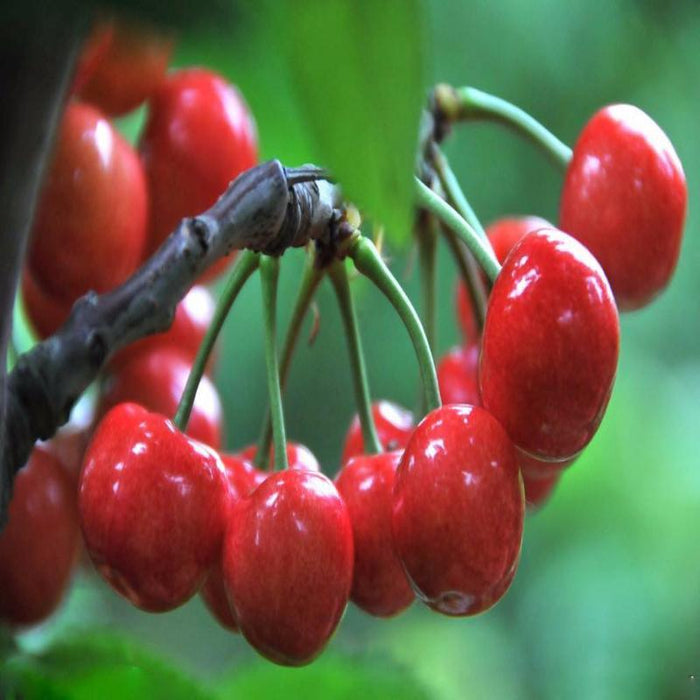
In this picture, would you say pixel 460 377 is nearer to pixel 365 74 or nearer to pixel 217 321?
pixel 217 321

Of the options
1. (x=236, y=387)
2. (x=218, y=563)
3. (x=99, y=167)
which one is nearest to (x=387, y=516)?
(x=218, y=563)

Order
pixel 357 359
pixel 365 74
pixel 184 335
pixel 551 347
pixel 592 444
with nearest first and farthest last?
pixel 365 74, pixel 551 347, pixel 357 359, pixel 184 335, pixel 592 444

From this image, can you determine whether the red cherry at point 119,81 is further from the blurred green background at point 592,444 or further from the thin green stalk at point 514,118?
the blurred green background at point 592,444

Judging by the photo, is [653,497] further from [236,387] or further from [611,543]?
[236,387]

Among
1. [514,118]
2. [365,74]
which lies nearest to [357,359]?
[514,118]

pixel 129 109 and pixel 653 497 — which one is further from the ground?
pixel 129 109

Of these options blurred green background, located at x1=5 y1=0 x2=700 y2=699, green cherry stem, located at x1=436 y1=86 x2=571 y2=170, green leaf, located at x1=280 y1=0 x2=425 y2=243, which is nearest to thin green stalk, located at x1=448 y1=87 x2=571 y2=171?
green cherry stem, located at x1=436 y1=86 x2=571 y2=170
